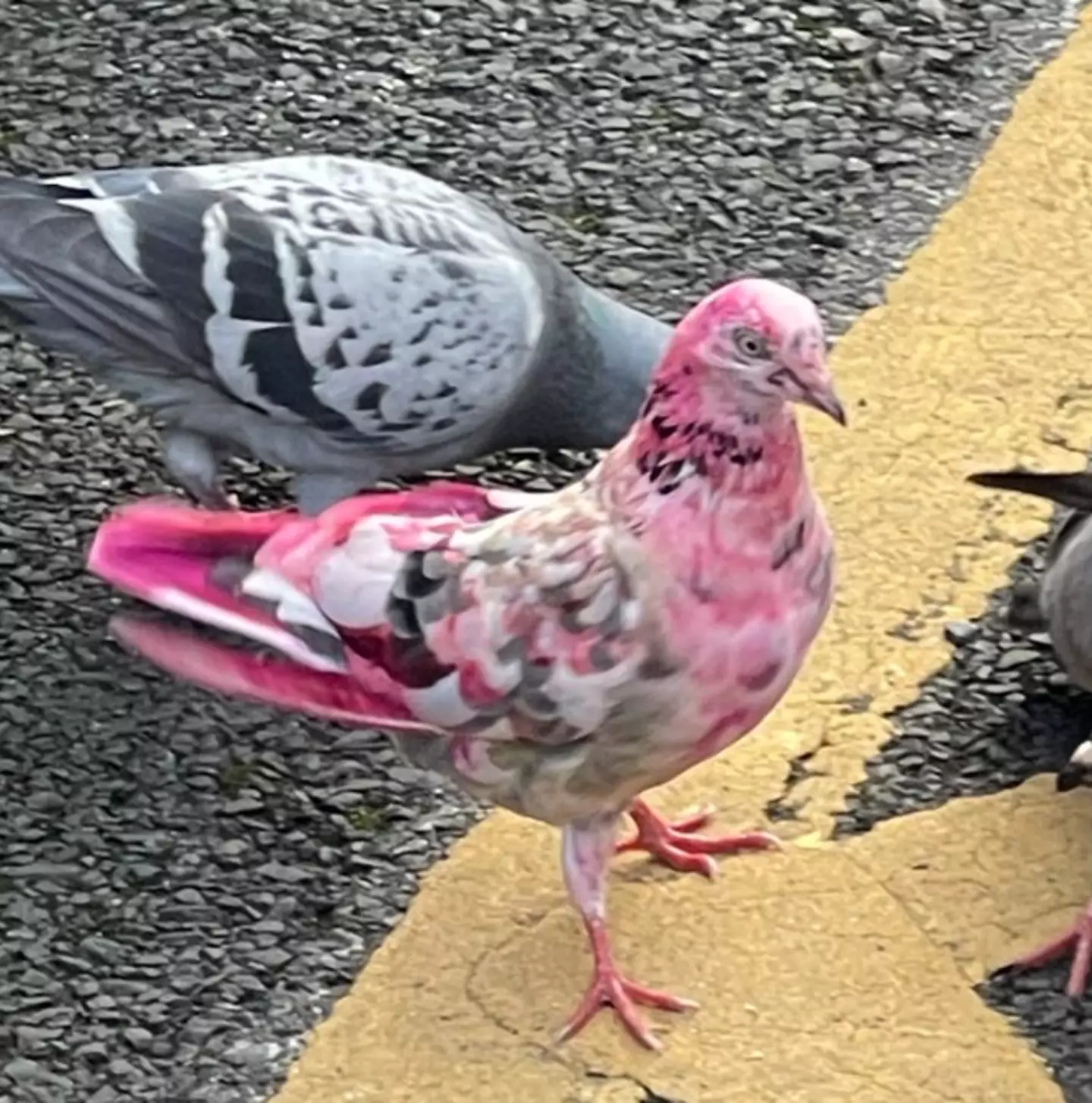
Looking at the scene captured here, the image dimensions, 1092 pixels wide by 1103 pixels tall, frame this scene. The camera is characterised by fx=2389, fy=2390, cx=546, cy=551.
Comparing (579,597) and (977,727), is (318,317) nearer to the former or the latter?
(579,597)

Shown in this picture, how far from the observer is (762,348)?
242 cm

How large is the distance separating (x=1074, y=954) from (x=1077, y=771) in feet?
0.94

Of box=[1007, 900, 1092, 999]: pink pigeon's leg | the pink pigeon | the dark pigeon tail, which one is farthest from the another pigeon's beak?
the pink pigeon

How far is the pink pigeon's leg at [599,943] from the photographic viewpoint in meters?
2.76

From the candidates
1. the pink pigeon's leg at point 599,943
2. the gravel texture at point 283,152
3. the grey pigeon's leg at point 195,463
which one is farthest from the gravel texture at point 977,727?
the grey pigeon's leg at point 195,463

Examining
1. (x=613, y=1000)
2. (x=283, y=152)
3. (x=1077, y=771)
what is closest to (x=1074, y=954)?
(x=1077, y=771)

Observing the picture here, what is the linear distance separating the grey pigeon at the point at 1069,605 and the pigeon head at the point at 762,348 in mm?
558

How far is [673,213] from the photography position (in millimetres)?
4031

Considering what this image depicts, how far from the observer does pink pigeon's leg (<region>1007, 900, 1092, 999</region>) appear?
9.32 feet

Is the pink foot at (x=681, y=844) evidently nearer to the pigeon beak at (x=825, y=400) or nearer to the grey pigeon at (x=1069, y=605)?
the grey pigeon at (x=1069, y=605)

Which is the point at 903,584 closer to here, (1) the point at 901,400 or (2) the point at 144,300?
(1) the point at 901,400

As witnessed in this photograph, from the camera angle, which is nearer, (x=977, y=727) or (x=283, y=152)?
(x=977, y=727)

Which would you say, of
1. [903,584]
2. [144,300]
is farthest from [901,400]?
[144,300]

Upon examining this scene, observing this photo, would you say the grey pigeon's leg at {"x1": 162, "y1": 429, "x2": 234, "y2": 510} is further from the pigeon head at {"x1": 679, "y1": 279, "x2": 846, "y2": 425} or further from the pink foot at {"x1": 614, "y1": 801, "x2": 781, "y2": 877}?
the pigeon head at {"x1": 679, "y1": 279, "x2": 846, "y2": 425}
